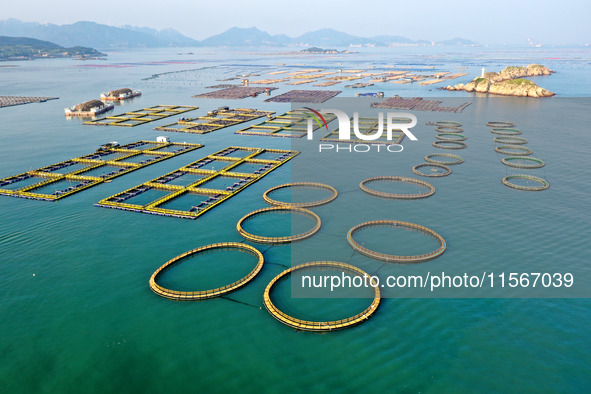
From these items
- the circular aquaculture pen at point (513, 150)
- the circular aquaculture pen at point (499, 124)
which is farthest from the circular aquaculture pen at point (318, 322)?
the circular aquaculture pen at point (499, 124)

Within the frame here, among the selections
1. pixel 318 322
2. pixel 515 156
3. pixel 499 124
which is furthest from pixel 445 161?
pixel 318 322

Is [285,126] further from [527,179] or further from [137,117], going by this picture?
[527,179]

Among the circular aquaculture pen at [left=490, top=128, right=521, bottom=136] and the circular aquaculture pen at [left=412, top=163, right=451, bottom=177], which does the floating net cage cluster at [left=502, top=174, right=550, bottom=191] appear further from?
the circular aquaculture pen at [left=490, top=128, right=521, bottom=136]

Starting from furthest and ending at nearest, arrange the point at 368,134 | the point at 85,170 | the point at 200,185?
1. the point at 368,134
2. the point at 85,170
3. the point at 200,185

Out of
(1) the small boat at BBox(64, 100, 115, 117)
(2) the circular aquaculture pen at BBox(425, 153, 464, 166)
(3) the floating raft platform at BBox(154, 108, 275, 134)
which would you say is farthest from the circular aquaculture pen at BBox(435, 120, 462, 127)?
(1) the small boat at BBox(64, 100, 115, 117)

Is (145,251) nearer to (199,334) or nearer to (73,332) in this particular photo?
(73,332)

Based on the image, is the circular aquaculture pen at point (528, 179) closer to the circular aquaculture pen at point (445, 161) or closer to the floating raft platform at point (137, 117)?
the circular aquaculture pen at point (445, 161)

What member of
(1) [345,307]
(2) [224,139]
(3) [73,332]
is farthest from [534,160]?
(3) [73,332]

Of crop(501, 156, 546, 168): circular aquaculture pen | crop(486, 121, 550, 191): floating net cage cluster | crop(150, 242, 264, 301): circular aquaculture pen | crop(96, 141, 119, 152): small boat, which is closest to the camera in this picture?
crop(150, 242, 264, 301): circular aquaculture pen
